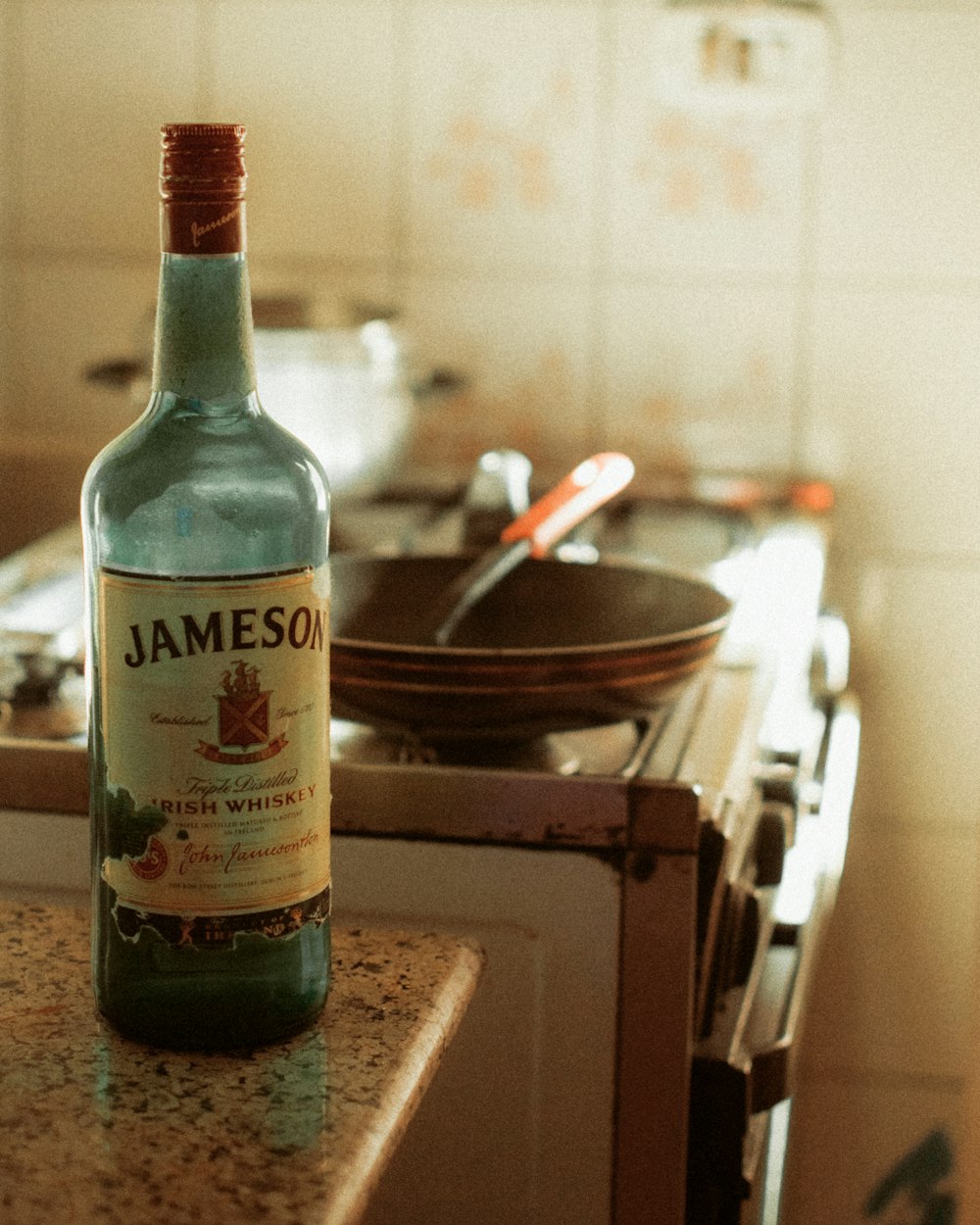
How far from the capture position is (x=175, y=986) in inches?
22.2

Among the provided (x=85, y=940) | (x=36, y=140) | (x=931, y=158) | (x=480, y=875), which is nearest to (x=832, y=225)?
(x=931, y=158)

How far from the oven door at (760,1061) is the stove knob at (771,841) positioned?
0.02 m

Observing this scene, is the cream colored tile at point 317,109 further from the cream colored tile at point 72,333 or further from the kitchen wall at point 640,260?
the cream colored tile at point 72,333

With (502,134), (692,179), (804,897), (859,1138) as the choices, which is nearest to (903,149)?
(692,179)

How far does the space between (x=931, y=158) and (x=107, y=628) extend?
1.50 metres

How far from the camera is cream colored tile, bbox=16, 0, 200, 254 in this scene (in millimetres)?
1906

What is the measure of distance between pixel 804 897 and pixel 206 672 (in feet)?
2.26

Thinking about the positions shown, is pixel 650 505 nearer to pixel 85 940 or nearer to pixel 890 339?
pixel 890 339

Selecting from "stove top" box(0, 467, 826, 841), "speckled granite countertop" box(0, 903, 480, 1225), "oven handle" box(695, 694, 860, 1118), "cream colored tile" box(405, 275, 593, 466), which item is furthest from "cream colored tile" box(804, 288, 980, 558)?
"speckled granite countertop" box(0, 903, 480, 1225)

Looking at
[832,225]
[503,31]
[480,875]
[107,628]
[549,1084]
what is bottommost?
[549,1084]

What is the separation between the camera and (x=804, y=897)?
1131mm

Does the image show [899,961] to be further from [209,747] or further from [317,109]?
[209,747]

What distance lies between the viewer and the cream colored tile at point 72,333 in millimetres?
1962

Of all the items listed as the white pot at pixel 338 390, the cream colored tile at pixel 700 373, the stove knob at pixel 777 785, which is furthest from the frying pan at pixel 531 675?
the cream colored tile at pixel 700 373
